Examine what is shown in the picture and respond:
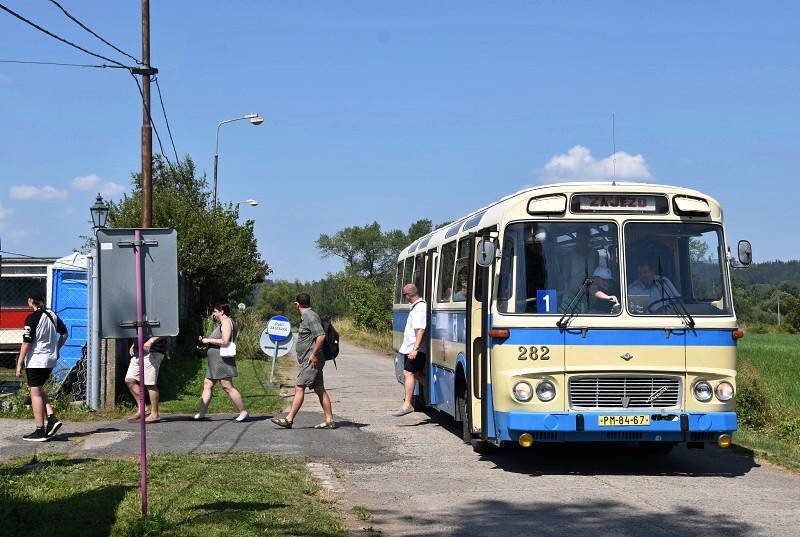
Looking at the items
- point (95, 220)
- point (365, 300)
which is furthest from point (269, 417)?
point (365, 300)

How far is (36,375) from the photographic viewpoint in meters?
13.2

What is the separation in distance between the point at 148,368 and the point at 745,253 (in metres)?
8.54

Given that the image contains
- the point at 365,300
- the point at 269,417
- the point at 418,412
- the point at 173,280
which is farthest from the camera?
the point at 365,300

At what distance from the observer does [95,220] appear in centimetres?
2053

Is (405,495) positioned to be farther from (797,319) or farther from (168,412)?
(797,319)

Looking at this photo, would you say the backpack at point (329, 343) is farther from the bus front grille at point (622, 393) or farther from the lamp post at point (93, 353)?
the bus front grille at point (622, 393)

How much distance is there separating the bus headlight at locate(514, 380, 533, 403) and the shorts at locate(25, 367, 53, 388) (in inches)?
246

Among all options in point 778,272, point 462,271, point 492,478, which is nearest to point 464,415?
point 462,271

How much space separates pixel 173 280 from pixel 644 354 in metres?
4.97

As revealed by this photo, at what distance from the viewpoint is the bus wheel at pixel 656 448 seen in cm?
1233

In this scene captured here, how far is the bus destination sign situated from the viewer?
11039 millimetres

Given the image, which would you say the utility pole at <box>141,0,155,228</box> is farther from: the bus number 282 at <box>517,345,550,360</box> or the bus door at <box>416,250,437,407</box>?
the bus number 282 at <box>517,345,550,360</box>

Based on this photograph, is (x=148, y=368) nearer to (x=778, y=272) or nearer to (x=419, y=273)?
(x=419, y=273)

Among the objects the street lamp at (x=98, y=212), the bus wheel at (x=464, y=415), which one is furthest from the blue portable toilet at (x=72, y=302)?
the bus wheel at (x=464, y=415)
